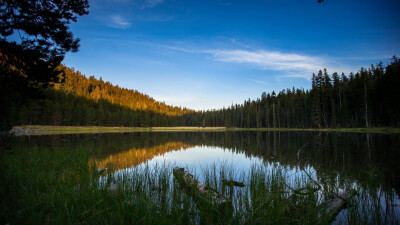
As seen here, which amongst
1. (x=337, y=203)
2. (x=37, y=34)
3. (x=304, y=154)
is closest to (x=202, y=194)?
(x=337, y=203)

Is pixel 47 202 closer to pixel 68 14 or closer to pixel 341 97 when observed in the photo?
pixel 68 14

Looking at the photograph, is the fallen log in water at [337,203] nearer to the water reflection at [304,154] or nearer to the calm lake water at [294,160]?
the calm lake water at [294,160]

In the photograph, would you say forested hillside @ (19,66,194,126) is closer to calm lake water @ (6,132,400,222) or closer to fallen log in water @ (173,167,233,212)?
fallen log in water @ (173,167,233,212)

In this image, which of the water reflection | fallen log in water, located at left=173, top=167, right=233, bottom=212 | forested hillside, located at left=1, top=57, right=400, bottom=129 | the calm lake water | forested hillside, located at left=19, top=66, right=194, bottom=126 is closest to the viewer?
fallen log in water, located at left=173, top=167, right=233, bottom=212

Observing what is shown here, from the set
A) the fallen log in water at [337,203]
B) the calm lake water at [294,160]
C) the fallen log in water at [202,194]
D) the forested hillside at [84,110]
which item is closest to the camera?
the fallen log in water at [202,194]

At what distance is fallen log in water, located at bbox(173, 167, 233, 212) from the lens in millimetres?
3835

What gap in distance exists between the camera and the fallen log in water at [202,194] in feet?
12.6

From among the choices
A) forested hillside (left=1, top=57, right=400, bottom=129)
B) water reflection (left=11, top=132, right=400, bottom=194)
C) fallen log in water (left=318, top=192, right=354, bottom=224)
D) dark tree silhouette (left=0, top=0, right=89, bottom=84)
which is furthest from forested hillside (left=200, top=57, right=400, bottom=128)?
dark tree silhouette (left=0, top=0, right=89, bottom=84)

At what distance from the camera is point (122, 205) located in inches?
137

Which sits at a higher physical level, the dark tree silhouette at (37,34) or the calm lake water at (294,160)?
the dark tree silhouette at (37,34)

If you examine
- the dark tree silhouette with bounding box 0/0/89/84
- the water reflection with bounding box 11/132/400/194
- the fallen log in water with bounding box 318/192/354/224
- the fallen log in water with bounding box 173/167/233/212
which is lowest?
the water reflection with bounding box 11/132/400/194

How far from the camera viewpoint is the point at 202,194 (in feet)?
14.9

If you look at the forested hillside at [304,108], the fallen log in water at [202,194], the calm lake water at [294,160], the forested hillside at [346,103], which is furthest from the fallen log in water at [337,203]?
the forested hillside at [346,103]

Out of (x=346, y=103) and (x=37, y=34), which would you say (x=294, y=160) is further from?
(x=346, y=103)
